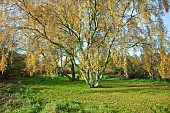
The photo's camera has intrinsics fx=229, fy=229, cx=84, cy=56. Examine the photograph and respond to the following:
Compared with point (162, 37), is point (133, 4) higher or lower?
higher

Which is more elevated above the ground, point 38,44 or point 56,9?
point 56,9

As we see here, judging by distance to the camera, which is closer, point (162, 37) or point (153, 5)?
point (162, 37)

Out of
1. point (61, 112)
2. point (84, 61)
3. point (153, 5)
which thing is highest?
point (153, 5)

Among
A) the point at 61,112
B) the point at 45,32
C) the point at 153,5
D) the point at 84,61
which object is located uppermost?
the point at 153,5

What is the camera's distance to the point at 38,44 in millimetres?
11602

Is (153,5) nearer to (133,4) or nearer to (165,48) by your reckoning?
(133,4)

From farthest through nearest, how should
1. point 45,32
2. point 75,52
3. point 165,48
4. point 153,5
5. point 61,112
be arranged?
point 75,52 < point 45,32 < point 153,5 < point 165,48 < point 61,112

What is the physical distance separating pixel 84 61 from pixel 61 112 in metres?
4.99

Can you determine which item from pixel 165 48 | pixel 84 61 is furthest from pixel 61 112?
pixel 165 48

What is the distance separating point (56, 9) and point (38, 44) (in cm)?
234

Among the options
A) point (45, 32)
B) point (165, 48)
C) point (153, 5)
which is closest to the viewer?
point (165, 48)

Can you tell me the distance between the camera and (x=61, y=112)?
24.3ft

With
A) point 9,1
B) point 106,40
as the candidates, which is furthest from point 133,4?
point 9,1

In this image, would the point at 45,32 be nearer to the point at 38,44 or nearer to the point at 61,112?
the point at 38,44
